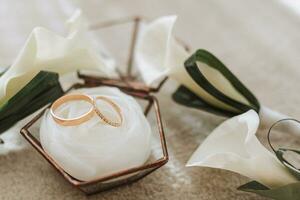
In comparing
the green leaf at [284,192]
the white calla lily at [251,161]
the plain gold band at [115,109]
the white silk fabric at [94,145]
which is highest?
the plain gold band at [115,109]

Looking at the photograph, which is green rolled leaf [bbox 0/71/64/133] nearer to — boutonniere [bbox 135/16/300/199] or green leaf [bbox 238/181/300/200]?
boutonniere [bbox 135/16/300/199]

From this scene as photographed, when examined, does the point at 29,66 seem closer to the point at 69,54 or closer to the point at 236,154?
the point at 69,54

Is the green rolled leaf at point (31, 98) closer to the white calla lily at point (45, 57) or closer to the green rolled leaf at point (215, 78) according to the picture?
the white calla lily at point (45, 57)

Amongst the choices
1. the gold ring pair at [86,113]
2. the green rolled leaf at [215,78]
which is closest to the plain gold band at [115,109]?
the gold ring pair at [86,113]

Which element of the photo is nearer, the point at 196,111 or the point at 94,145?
the point at 94,145

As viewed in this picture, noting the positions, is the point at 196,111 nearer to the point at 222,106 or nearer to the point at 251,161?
the point at 222,106

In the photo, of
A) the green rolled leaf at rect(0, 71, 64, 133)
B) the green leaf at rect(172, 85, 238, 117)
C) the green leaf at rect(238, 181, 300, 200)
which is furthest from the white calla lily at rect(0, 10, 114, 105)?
the green leaf at rect(238, 181, 300, 200)

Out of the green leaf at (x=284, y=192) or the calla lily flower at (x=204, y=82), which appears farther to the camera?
the calla lily flower at (x=204, y=82)

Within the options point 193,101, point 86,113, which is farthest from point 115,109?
point 193,101
